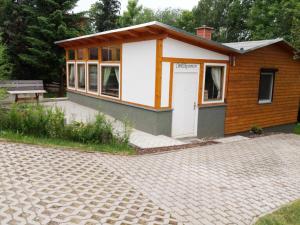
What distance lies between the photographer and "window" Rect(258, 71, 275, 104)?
37.7 ft

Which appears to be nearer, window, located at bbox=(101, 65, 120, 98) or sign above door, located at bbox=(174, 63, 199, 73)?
sign above door, located at bbox=(174, 63, 199, 73)

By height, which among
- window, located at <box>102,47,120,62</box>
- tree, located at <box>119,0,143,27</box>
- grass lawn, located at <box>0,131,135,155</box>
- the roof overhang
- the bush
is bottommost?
grass lawn, located at <box>0,131,135,155</box>

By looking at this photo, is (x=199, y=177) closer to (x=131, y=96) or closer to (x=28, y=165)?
(x=28, y=165)

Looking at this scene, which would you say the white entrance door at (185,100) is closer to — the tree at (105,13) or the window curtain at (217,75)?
the window curtain at (217,75)

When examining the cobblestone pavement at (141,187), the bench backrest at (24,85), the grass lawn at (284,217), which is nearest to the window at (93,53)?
the bench backrest at (24,85)

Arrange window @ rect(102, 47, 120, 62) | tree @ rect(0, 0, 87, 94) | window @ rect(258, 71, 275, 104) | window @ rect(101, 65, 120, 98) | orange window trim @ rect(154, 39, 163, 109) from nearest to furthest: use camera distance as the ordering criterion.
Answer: orange window trim @ rect(154, 39, 163, 109)
window @ rect(102, 47, 120, 62)
window @ rect(101, 65, 120, 98)
window @ rect(258, 71, 275, 104)
tree @ rect(0, 0, 87, 94)

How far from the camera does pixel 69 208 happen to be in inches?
148

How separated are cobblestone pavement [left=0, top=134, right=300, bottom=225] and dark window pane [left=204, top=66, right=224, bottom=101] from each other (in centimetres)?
302

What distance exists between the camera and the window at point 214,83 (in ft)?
31.4

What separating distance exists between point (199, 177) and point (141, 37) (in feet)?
16.3

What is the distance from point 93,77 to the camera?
12.1 m

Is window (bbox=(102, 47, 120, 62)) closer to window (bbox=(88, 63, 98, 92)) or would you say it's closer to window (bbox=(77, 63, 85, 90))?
window (bbox=(88, 63, 98, 92))

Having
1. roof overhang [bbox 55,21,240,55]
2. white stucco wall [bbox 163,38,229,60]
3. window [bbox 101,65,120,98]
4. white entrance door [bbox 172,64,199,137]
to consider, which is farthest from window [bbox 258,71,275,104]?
window [bbox 101,65,120,98]

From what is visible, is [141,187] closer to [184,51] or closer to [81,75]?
[184,51]
